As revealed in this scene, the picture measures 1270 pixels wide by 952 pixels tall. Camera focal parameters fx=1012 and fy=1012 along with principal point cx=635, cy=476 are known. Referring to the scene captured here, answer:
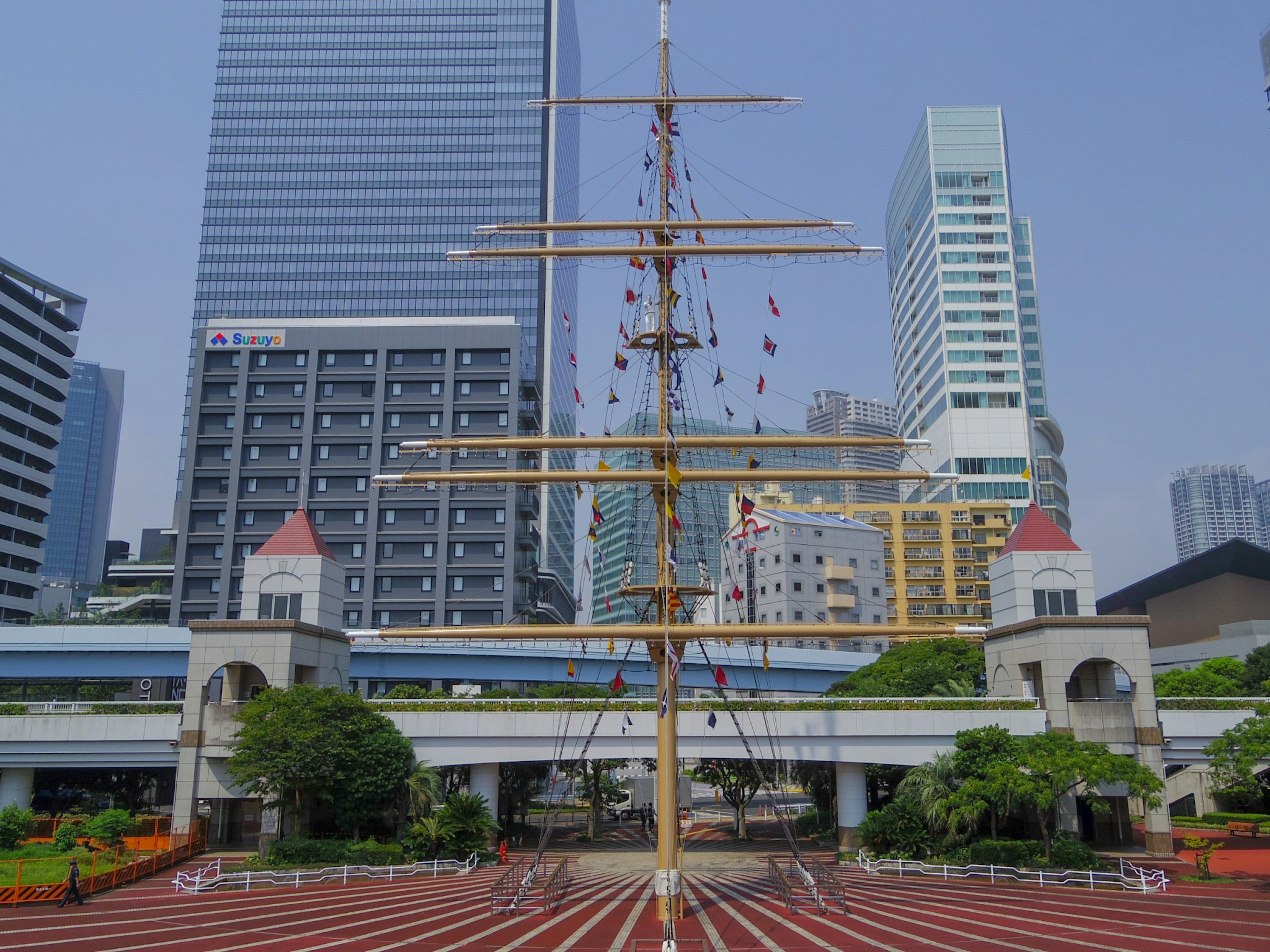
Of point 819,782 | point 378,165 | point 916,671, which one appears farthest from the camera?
point 378,165

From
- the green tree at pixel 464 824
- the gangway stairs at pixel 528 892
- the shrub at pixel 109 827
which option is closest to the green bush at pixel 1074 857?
the gangway stairs at pixel 528 892

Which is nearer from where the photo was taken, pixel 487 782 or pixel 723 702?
pixel 723 702

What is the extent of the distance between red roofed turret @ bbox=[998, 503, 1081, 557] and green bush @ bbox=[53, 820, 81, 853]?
37822 mm

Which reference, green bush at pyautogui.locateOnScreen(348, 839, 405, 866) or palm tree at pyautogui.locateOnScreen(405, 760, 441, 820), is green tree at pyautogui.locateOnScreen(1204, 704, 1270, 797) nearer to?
palm tree at pyautogui.locateOnScreen(405, 760, 441, 820)

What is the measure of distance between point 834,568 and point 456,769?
61540 mm

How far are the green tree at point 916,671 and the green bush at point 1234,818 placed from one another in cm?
1207

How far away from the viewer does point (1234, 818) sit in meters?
45.6

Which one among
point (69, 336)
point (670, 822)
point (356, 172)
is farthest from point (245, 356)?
point (670, 822)

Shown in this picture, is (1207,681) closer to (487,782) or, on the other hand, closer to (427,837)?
(487,782)

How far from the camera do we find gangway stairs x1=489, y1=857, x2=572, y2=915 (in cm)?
2781

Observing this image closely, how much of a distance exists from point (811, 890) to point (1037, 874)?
341 inches

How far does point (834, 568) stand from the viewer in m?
106

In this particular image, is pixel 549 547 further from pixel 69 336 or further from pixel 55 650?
pixel 55 650

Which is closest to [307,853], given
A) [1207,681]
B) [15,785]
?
[15,785]
